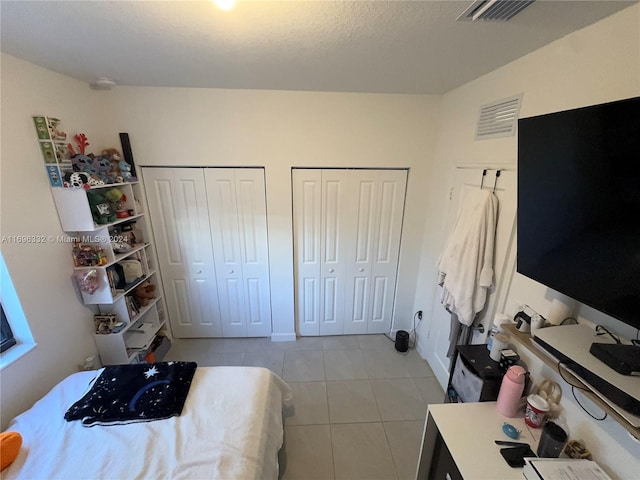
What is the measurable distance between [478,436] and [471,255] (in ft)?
3.21

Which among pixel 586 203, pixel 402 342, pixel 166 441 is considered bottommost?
pixel 402 342

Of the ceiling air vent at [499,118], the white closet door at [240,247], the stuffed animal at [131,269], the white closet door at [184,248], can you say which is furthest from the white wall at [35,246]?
the ceiling air vent at [499,118]

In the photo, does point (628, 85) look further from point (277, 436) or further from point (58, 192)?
point (58, 192)

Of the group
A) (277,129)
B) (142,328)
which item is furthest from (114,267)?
(277,129)

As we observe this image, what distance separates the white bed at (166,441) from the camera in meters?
1.11

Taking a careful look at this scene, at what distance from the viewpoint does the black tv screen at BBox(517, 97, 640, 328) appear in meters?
0.76

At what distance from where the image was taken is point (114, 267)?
211cm

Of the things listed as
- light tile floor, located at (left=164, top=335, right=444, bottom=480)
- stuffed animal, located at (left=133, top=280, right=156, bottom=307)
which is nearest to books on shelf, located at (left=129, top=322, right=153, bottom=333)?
stuffed animal, located at (left=133, top=280, right=156, bottom=307)

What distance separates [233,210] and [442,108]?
211 cm

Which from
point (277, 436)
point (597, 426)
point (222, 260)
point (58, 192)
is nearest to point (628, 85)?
point (597, 426)

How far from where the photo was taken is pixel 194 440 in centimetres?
123

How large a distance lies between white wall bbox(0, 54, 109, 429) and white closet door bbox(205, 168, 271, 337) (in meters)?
1.05

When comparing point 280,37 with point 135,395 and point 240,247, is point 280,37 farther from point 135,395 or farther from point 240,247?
point 135,395

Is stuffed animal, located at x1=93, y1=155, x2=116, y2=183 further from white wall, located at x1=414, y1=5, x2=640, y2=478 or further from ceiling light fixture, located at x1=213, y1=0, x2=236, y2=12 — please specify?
white wall, located at x1=414, y1=5, x2=640, y2=478
